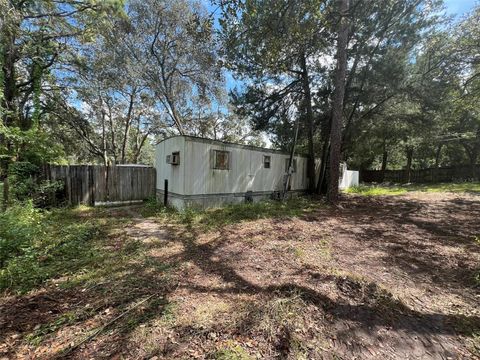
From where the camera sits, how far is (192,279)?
318 centimetres

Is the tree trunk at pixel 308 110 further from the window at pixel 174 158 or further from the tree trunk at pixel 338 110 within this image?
the window at pixel 174 158

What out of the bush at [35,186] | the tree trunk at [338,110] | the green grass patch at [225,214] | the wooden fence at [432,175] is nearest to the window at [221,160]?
the green grass patch at [225,214]

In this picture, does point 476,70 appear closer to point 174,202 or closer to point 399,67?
point 399,67

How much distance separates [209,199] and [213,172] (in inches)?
37.4

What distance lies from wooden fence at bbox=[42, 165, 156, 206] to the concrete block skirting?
88cm

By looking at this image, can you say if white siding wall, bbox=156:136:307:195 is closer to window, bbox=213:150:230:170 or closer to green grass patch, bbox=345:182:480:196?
window, bbox=213:150:230:170

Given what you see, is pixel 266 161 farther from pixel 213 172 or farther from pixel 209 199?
pixel 209 199

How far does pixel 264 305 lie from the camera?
2518 mm

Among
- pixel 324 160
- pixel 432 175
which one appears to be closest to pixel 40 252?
pixel 324 160

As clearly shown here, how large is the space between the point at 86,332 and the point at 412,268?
439 cm

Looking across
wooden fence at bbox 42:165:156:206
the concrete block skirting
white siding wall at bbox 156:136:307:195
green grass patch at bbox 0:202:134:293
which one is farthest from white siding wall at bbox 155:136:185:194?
green grass patch at bbox 0:202:134:293

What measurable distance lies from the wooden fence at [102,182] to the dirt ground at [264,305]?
15.7 feet

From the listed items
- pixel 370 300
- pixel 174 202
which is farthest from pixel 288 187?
pixel 370 300

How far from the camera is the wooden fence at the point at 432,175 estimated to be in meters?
19.1
